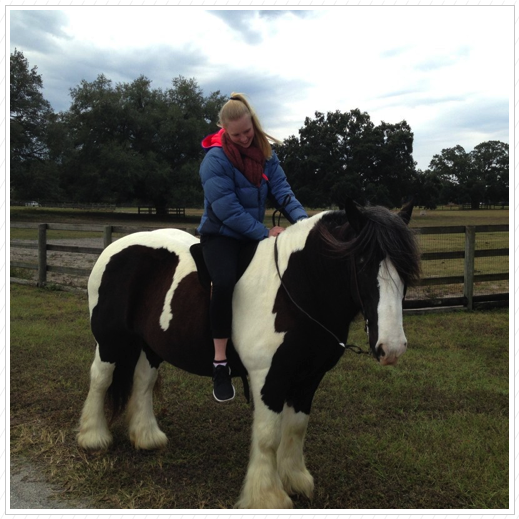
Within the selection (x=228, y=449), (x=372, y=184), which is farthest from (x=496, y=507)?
(x=372, y=184)

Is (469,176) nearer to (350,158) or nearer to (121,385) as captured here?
(350,158)

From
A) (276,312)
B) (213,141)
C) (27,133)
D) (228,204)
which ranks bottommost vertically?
(276,312)

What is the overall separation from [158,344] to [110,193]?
3484 centimetres

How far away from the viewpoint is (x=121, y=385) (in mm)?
3596

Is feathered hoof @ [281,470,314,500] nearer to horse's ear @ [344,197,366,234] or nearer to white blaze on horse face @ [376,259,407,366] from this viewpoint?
white blaze on horse face @ [376,259,407,366]

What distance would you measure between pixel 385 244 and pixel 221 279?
0.99 metres

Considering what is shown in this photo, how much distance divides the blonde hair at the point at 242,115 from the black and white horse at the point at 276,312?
0.57m

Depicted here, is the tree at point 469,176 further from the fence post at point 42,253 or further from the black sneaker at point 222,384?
the black sneaker at point 222,384

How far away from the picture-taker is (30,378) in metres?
4.84

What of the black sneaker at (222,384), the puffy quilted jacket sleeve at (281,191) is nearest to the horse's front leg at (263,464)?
the black sneaker at (222,384)

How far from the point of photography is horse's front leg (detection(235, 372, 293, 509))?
2.59 metres

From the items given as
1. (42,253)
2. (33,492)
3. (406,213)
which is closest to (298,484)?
(33,492)

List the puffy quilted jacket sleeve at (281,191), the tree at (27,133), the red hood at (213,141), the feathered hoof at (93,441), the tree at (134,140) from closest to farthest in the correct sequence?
the red hood at (213,141) < the puffy quilted jacket sleeve at (281,191) < the feathered hoof at (93,441) < the tree at (27,133) < the tree at (134,140)

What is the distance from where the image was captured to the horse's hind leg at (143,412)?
349 centimetres
